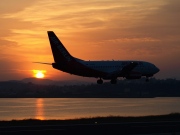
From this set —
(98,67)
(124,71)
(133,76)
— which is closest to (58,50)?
(98,67)

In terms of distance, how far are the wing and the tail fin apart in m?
8.09

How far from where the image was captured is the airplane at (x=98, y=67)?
3204 inches

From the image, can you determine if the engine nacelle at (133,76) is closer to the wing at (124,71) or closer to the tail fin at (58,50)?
the wing at (124,71)

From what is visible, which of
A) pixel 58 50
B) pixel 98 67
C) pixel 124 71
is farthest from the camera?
pixel 98 67

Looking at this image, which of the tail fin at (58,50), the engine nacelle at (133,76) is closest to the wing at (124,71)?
the engine nacelle at (133,76)

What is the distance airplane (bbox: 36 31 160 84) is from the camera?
81.4 meters

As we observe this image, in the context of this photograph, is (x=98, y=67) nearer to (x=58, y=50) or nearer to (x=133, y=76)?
(x=133, y=76)

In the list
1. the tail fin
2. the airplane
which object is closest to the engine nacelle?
the airplane

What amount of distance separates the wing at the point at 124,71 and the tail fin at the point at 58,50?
8086 mm

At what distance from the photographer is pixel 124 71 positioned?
3295 inches

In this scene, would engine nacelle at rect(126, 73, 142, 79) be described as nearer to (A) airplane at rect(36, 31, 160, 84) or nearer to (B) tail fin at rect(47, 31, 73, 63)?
(A) airplane at rect(36, 31, 160, 84)

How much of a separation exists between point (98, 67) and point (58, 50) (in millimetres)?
8349

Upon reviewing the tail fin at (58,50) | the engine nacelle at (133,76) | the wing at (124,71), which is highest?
the tail fin at (58,50)

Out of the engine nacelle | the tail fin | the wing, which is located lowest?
the engine nacelle
